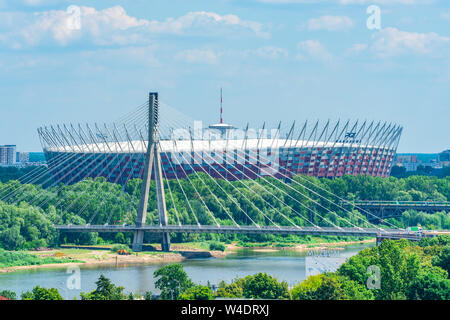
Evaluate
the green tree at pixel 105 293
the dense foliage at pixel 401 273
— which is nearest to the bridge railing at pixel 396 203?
the dense foliage at pixel 401 273

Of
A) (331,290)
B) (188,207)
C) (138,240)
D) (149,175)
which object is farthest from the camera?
(188,207)

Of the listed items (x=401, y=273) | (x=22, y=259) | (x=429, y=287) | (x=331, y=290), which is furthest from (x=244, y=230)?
(x=331, y=290)

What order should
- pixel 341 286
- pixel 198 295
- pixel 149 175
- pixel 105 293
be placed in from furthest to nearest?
pixel 149 175
pixel 105 293
pixel 341 286
pixel 198 295

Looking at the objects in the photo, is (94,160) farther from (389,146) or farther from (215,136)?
(389,146)

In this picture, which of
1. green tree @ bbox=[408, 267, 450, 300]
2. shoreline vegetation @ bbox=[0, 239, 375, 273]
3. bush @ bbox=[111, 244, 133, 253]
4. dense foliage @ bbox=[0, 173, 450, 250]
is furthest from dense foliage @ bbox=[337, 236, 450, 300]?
dense foliage @ bbox=[0, 173, 450, 250]

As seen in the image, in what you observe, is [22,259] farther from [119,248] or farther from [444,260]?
[444,260]

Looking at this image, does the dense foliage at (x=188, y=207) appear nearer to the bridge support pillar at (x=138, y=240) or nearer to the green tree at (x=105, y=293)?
the bridge support pillar at (x=138, y=240)

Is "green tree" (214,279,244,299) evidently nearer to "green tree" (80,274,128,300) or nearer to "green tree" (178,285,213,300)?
"green tree" (178,285,213,300)
